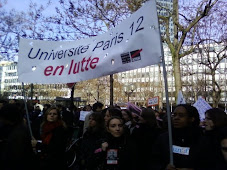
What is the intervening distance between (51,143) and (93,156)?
904 mm

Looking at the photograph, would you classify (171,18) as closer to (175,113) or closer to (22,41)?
(22,41)

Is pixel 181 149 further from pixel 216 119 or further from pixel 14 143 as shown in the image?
pixel 14 143

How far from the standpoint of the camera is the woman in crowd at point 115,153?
3084mm

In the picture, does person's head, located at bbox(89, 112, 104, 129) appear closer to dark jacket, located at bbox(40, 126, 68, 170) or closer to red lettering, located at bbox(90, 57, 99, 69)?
dark jacket, located at bbox(40, 126, 68, 170)

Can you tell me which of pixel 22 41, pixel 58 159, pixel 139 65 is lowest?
pixel 58 159

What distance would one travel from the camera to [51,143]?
3.90m

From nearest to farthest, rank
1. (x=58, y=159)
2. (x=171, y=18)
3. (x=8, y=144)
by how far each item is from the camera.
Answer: (x=8, y=144), (x=58, y=159), (x=171, y=18)

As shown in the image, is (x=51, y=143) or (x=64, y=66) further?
(x=64, y=66)

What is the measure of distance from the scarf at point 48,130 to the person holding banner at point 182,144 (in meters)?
1.77

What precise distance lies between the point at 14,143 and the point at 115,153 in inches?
43.7

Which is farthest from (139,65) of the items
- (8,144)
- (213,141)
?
(8,144)

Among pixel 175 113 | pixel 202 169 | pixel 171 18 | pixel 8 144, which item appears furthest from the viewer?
pixel 171 18

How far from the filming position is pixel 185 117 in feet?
10.3

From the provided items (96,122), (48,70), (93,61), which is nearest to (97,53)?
(93,61)
